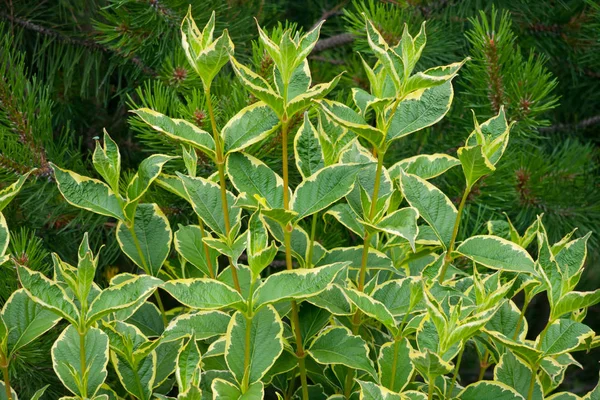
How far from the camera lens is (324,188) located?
65 cm

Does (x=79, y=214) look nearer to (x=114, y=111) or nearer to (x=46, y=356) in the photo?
(x=46, y=356)

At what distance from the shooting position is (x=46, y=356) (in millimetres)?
945

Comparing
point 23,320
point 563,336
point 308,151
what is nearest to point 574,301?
point 563,336

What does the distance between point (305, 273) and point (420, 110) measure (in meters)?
0.18

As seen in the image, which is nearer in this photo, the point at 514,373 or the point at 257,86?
the point at 257,86

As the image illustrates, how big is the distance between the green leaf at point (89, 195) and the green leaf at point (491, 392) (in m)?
0.35

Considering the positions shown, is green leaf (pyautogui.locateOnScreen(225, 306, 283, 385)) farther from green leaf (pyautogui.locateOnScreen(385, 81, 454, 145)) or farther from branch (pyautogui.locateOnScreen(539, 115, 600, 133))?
branch (pyautogui.locateOnScreen(539, 115, 600, 133))

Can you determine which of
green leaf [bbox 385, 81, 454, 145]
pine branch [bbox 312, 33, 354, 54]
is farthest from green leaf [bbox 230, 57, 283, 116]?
pine branch [bbox 312, 33, 354, 54]

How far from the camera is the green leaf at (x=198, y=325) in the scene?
65cm

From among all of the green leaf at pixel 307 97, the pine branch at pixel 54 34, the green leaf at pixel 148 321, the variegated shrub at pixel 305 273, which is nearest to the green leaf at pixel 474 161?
the variegated shrub at pixel 305 273

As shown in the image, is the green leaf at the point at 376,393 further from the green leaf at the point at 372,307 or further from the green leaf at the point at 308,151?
the green leaf at the point at 308,151

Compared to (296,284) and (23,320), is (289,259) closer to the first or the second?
(296,284)

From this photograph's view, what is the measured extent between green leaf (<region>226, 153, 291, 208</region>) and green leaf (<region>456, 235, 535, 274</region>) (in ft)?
0.55

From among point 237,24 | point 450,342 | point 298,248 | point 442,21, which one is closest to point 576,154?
point 442,21
